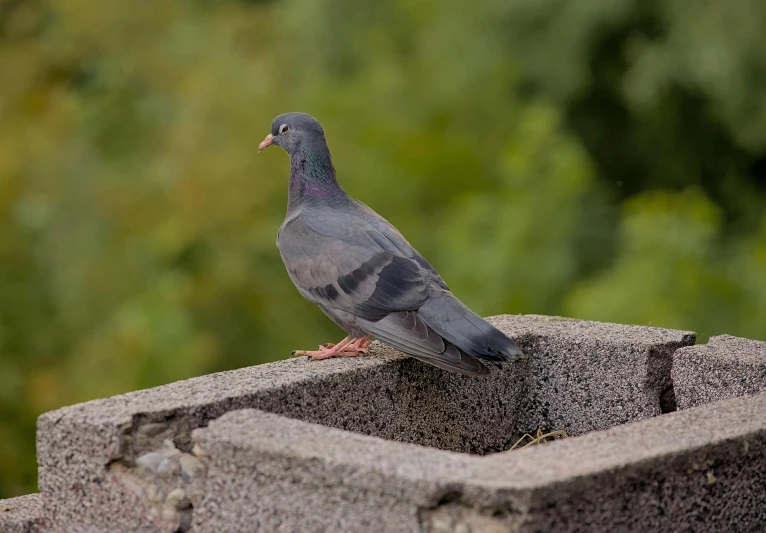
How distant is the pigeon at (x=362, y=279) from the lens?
3.67m

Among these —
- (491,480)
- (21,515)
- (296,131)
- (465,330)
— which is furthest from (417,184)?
(491,480)

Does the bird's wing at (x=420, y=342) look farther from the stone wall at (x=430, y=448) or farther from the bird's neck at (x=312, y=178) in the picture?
Result: the bird's neck at (x=312, y=178)

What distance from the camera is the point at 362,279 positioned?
→ 4016 millimetres

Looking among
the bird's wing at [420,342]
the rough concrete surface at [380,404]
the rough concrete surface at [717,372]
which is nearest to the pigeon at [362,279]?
the bird's wing at [420,342]

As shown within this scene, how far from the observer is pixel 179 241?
35.0 feet

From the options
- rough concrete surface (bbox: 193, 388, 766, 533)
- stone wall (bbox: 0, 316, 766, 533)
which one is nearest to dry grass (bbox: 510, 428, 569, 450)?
stone wall (bbox: 0, 316, 766, 533)

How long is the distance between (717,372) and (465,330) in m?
0.76

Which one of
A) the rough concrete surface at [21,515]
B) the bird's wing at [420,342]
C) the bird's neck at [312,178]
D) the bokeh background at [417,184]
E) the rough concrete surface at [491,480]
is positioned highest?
the bokeh background at [417,184]

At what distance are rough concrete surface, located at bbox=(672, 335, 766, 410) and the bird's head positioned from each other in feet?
5.08

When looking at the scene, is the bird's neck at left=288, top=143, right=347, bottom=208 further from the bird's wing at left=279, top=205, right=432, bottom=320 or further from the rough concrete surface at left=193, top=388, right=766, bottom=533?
the rough concrete surface at left=193, top=388, right=766, bottom=533

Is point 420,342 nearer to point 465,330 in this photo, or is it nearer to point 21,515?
point 465,330

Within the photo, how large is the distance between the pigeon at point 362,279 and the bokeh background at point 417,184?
398 centimetres

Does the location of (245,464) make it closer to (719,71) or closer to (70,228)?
(719,71)

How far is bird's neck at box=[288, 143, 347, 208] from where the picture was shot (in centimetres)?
443
